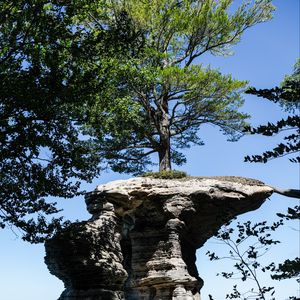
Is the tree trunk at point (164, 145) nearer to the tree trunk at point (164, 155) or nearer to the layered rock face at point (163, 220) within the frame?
the tree trunk at point (164, 155)

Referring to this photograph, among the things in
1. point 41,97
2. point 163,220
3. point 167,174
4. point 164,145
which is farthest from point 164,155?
point 41,97

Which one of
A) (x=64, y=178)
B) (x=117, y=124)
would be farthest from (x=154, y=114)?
(x=64, y=178)

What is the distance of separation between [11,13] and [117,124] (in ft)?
28.2

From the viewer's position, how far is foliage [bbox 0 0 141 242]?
11.8m

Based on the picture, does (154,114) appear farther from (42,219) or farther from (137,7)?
(42,219)

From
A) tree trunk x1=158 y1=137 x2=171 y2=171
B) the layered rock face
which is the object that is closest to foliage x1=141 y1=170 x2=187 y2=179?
the layered rock face

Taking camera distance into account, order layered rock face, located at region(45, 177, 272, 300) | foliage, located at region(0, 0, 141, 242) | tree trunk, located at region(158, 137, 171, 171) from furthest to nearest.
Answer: tree trunk, located at region(158, 137, 171, 171) → layered rock face, located at region(45, 177, 272, 300) → foliage, located at region(0, 0, 141, 242)

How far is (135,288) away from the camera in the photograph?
795 inches

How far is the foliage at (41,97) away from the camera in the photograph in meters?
11.8

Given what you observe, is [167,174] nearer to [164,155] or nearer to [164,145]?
[164,155]

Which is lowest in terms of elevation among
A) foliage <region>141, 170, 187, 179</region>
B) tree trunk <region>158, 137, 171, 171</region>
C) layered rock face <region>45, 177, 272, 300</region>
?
layered rock face <region>45, 177, 272, 300</region>

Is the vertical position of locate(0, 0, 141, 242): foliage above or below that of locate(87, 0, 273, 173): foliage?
below

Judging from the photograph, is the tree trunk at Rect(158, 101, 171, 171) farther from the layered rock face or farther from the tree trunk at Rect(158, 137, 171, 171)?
the layered rock face

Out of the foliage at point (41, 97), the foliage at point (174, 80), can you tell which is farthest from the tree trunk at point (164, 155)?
the foliage at point (41, 97)
